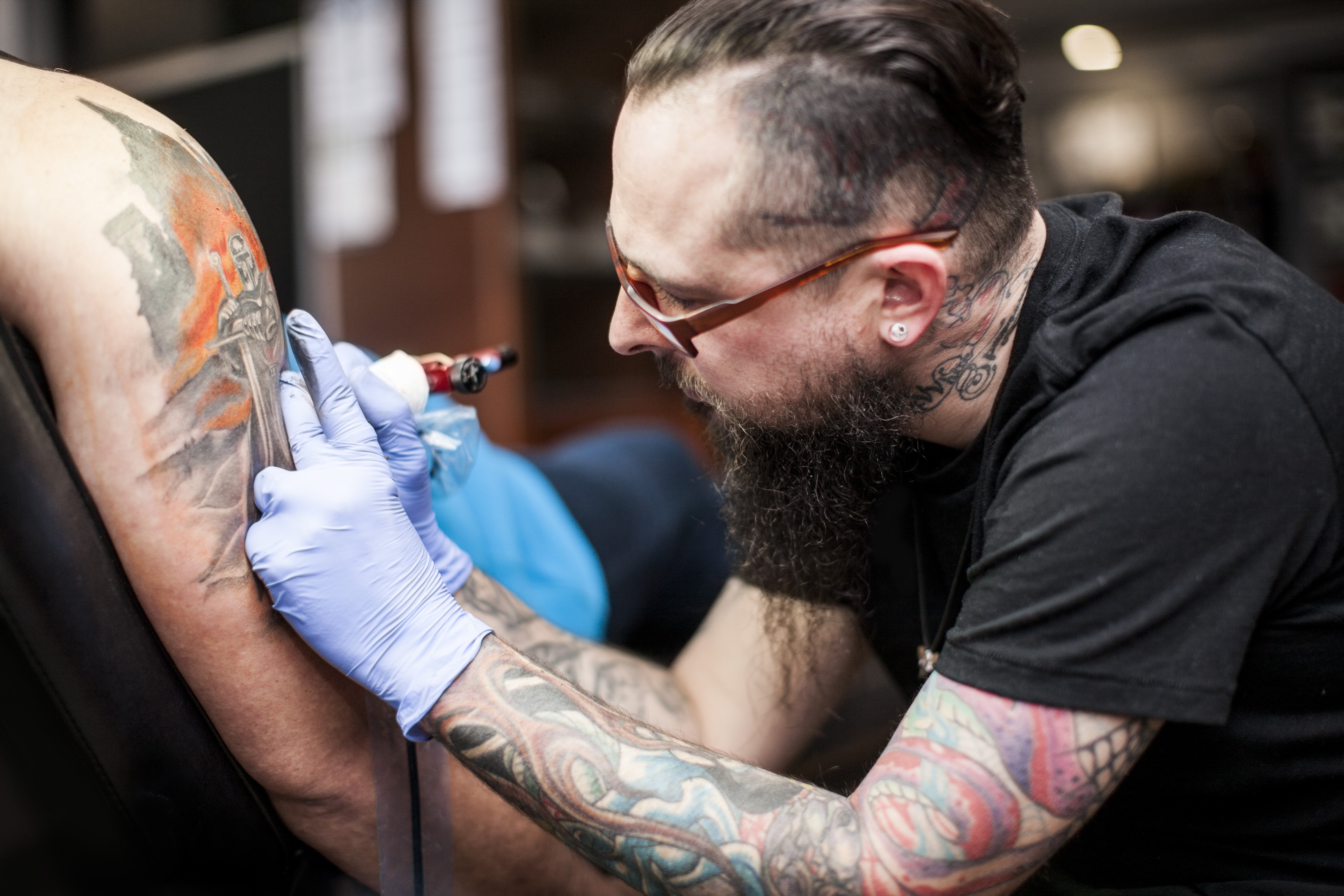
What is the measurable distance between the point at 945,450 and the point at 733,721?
482 mm

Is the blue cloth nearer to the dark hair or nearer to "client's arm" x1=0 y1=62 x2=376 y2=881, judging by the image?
"client's arm" x1=0 y1=62 x2=376 y2=881

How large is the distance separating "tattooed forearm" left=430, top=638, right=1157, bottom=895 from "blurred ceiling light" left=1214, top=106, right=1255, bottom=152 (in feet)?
13.3

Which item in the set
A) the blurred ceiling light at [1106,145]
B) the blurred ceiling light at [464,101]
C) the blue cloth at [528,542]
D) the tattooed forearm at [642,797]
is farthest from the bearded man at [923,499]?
the blurred ceiling light at [1106,145]

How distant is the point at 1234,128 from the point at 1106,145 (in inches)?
20.1

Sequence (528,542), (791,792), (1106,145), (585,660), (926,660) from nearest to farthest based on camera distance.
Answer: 1. (791,792)
2. (926,660)
3. (585,660)
4. (528,542)
5. (1106,145)

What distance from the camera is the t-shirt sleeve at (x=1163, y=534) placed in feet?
2.20

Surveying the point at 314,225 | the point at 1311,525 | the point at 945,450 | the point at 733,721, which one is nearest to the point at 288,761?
the point at 733,721

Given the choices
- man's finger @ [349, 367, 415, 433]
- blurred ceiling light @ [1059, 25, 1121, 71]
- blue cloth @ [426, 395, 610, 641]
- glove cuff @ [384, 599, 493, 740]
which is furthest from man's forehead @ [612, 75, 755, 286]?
blurred ceiling light @ [1059, 25, 1121, 71]

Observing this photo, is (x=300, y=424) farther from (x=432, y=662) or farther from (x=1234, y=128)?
(x=1234, y=128)

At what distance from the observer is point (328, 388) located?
848 millimetres

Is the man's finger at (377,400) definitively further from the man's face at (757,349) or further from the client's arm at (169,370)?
the man's face at (757,349)

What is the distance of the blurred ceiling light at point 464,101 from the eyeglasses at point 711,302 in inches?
88.4

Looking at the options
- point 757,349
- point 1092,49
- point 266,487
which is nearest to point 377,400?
point 266,487

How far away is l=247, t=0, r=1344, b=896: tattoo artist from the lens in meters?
0.68
